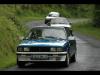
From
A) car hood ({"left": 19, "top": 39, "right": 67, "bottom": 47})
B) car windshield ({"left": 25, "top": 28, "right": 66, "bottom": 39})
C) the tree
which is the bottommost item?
the tree

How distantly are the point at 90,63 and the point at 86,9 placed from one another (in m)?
45.6

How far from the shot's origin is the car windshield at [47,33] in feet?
61.8

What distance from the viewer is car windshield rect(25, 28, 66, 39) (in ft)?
61.8

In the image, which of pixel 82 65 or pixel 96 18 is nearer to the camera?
pixel 82 65

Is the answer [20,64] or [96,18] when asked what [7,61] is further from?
[96,18]

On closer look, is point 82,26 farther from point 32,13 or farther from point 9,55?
→ point 9,55

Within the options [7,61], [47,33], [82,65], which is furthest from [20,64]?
[82,65]

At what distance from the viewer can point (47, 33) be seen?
19078 millimetres

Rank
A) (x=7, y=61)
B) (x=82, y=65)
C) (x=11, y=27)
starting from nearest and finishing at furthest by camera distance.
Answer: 1. (x=82, y=65)
2. (x=7, y=61)
3. (x=11, y=27)

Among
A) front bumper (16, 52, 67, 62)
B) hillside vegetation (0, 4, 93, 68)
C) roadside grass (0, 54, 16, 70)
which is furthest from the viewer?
hillside vegetation (0, 4, 93, 68)

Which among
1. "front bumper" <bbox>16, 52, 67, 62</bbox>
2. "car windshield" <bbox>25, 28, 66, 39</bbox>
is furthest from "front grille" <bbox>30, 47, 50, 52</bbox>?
"car windshield" <bbox>25, 28, 66, 39</bbox>

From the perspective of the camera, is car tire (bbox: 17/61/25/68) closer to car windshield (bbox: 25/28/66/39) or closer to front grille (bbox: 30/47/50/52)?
front grille (bbox: 30/47/50/52)

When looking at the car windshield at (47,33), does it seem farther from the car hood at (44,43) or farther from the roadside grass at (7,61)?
the roadside grass at (7,61)
